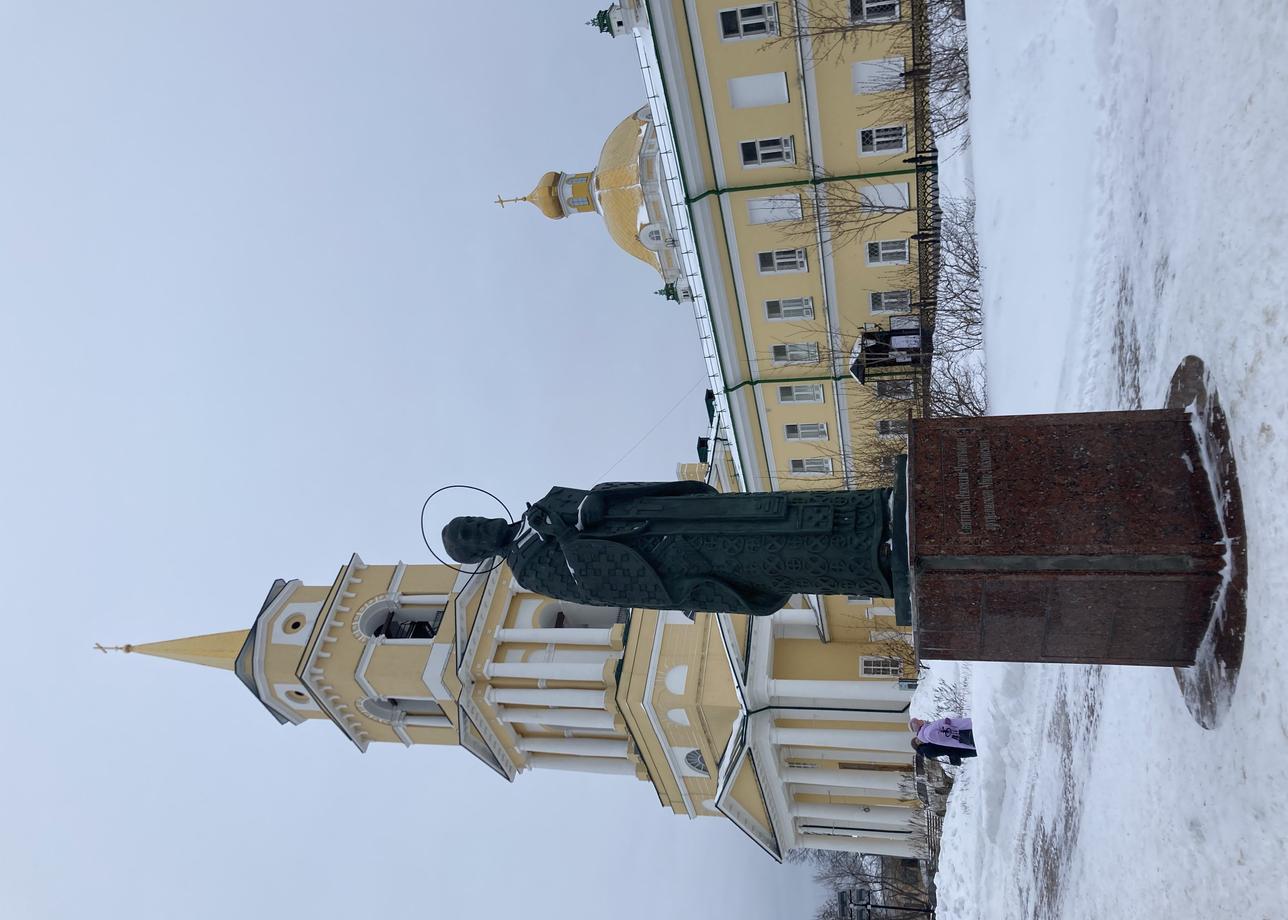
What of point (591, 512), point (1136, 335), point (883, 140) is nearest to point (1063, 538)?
point (1136, 335)

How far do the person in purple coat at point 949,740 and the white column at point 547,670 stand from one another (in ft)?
28.9

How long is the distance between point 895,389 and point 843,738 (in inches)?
328

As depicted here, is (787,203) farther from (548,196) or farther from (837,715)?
(837,715)

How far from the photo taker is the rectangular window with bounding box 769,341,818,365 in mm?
21719

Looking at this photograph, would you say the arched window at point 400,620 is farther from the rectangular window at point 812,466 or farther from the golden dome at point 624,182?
the golden dome at point 624,182

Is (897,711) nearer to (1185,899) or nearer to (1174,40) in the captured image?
(1185,899)

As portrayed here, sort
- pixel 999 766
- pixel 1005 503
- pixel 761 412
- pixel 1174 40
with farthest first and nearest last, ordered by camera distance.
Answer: pixel 761 412 < pixel 999 766 < pixel 1174 40 < pixel 1005 503

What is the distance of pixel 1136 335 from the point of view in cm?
650

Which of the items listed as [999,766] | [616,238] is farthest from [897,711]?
[616,238]

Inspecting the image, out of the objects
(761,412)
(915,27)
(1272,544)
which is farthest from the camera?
(761,412)

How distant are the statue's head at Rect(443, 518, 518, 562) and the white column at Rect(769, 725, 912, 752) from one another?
15040 mm

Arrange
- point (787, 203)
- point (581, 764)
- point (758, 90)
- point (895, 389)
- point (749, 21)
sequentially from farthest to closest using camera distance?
point (581, 764) < point (895, 389) < point (787, 203) < point (758, 90) < point (749, 21)

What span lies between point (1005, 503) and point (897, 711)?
54.4 feet

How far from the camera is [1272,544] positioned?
13.9 feet
